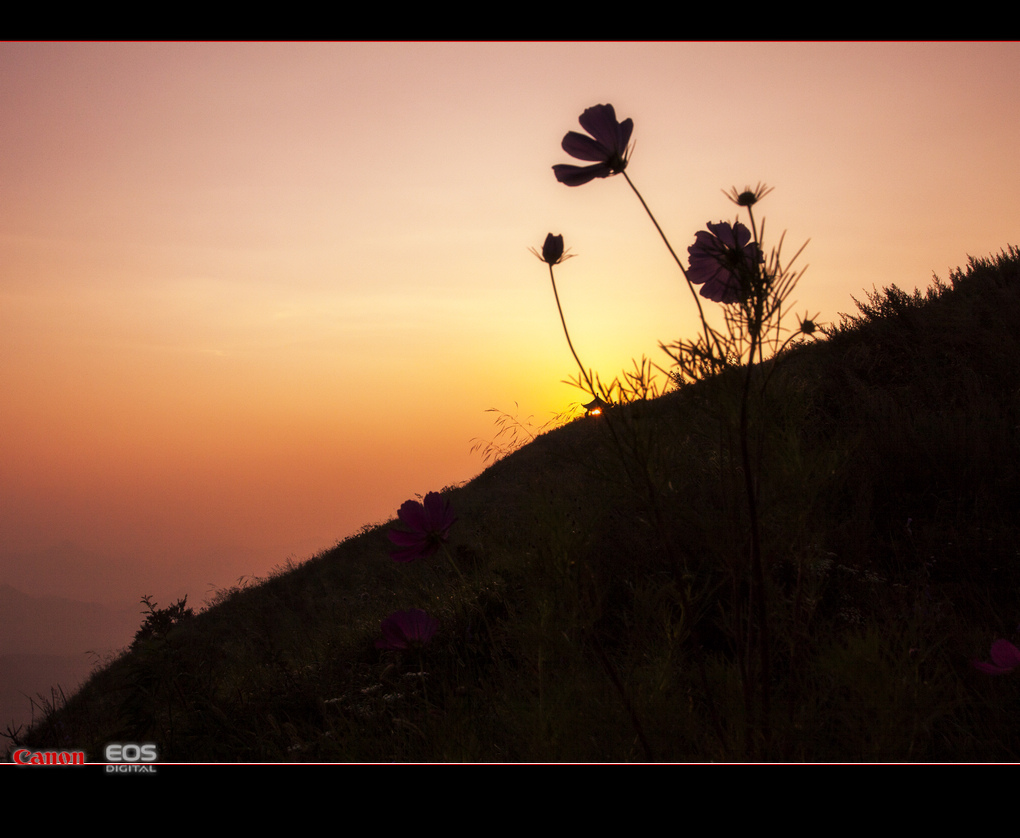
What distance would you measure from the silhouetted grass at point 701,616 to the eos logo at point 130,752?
0.06 metres

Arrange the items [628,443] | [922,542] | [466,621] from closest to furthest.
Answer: [628,443] < [922,542] < [466,621]

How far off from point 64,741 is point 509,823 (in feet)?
6.06

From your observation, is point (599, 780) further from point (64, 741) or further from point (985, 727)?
point (64, 741)

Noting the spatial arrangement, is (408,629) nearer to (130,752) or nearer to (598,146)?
(130,752)

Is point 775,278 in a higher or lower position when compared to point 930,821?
higher

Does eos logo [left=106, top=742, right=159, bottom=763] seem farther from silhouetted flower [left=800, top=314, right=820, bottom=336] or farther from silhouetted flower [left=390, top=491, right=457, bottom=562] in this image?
silhouetted flower [left=800, top=314, right=820, bottom=336]


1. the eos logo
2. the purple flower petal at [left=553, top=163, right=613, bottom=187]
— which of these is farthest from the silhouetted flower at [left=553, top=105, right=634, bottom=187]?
the eos logo

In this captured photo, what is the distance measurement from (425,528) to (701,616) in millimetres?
649

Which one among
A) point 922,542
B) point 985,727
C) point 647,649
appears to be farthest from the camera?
point 922,542

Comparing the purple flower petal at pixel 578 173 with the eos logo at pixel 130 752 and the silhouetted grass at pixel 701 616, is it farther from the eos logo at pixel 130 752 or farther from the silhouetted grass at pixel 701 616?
the eos logo at pixel 130 752

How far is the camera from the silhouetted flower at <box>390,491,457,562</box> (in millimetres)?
1335

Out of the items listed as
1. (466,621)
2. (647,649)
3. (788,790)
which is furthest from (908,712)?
(466,621)

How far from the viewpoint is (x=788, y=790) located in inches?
28.6

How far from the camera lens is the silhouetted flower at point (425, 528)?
133 cm
